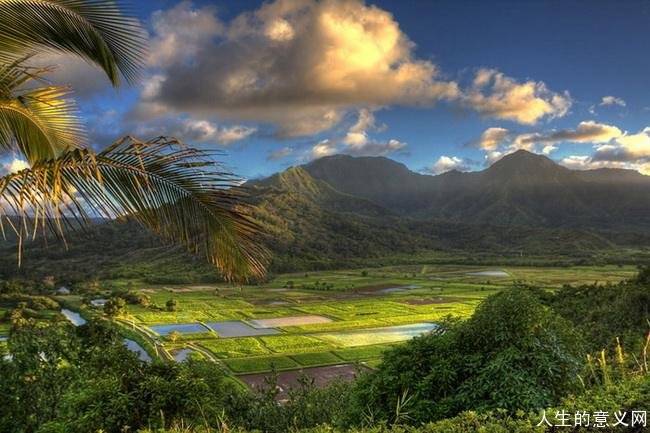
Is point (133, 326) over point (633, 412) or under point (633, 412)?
under

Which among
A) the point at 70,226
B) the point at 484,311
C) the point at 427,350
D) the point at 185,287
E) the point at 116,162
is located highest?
the point at 116,162

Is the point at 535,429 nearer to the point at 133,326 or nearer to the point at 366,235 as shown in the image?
the point at 133,326

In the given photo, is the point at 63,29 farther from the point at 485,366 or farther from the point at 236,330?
the point at 236,330

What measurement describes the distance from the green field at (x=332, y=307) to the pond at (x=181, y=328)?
1371mm

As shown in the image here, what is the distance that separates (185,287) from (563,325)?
9187 cm

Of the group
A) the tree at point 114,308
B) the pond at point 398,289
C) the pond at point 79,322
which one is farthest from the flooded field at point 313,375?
the pond at point 398,289

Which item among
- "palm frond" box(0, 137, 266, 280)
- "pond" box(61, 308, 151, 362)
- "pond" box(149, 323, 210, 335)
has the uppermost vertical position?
"palm frond" box(0, 137, 266, 280)

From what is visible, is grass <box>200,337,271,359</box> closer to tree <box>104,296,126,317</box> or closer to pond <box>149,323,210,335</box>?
pond <box>149,323,210,335</box>

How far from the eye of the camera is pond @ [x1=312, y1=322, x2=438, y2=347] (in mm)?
47031

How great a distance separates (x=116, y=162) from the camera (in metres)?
4.70

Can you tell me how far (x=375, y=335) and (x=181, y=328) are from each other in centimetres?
2235

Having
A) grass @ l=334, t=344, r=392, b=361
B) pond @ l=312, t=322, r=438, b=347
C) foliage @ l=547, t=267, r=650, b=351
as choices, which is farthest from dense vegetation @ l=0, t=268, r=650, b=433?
pond @ l=312, t=322, r=438, b=347

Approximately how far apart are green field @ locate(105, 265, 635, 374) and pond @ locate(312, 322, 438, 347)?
0.11m

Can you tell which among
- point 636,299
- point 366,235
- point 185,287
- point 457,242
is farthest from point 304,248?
point 636,299
